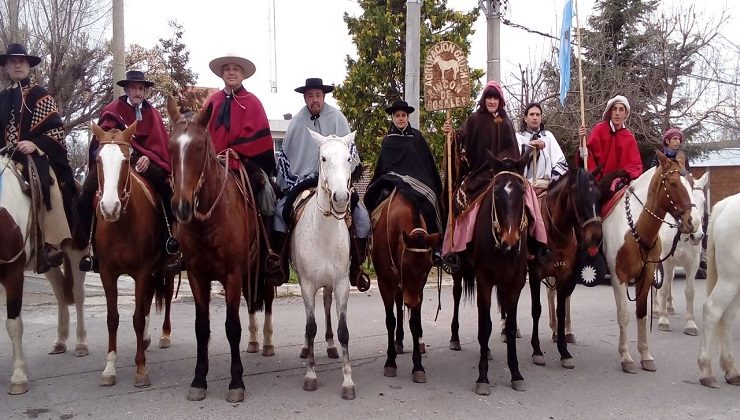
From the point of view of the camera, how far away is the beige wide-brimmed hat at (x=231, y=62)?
6.14 m

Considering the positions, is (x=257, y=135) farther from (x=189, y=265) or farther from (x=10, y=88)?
(x=10, y=88)

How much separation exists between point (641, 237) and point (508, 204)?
204cm

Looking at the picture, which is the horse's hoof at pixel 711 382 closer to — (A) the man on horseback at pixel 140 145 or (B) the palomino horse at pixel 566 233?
(B) the palomino horse at pixel 566 233

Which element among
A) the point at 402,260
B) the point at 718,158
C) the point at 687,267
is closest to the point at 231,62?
the point at 402,260

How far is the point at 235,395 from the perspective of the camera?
507 centimetres

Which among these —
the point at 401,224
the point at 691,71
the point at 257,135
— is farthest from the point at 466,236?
the point at 691,71

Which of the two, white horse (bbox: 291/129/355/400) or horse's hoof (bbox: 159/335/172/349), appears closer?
white horse (bbox: 291/129/355/400)

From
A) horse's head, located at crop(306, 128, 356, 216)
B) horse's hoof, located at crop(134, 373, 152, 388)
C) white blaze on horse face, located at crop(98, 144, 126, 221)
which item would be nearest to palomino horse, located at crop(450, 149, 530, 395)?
horse's head, located at crop(306, 128, 356, 216)

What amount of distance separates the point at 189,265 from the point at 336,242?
1.32 m

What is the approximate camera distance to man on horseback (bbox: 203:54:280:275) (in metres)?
5.91

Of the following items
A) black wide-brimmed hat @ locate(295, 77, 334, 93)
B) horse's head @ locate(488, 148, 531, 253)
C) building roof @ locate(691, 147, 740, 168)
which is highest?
building roof @ locate(691, 147, 740, 168)

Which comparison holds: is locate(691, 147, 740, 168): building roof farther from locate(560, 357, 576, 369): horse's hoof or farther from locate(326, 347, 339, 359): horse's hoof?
locate(326, 347, 339, 359): horse's hoof

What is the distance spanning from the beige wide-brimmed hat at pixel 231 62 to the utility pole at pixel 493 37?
484cm

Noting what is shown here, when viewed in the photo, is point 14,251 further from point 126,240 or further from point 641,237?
point 641,237
